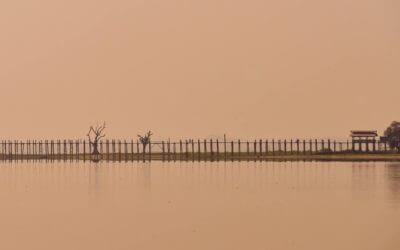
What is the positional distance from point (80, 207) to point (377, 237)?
47.3 feet

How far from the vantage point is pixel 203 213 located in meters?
36.2

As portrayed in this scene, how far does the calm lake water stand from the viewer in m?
28.3

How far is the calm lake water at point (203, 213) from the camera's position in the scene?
28.3 metres

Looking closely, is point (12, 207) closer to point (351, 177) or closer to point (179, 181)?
point (179, 181)

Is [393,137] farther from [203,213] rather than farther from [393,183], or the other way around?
[203,213]

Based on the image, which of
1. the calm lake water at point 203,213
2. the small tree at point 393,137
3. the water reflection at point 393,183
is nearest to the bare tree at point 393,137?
the small tree at point 393,137

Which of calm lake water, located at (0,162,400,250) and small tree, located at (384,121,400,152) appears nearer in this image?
calm lake water, located at (0,162,400,250)

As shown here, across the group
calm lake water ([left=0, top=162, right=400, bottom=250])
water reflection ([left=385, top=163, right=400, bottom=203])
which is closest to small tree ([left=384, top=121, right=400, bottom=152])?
water reflection ([left=385, top=163, right=400, bottom=203])

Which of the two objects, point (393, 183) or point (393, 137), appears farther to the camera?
point (393, 137)

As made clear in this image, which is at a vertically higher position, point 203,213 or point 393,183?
point 393,183

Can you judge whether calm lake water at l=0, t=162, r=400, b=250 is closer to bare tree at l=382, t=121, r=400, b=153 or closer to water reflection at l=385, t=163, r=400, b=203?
water reflection at l=385, t=163, r=400, b=203

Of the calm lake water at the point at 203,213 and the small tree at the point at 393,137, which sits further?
the small tree at the point at 393,137

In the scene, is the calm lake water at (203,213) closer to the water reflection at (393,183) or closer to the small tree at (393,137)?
the water reflection at (393,183)

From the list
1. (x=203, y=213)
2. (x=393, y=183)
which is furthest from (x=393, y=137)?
(x=203, y=213)
